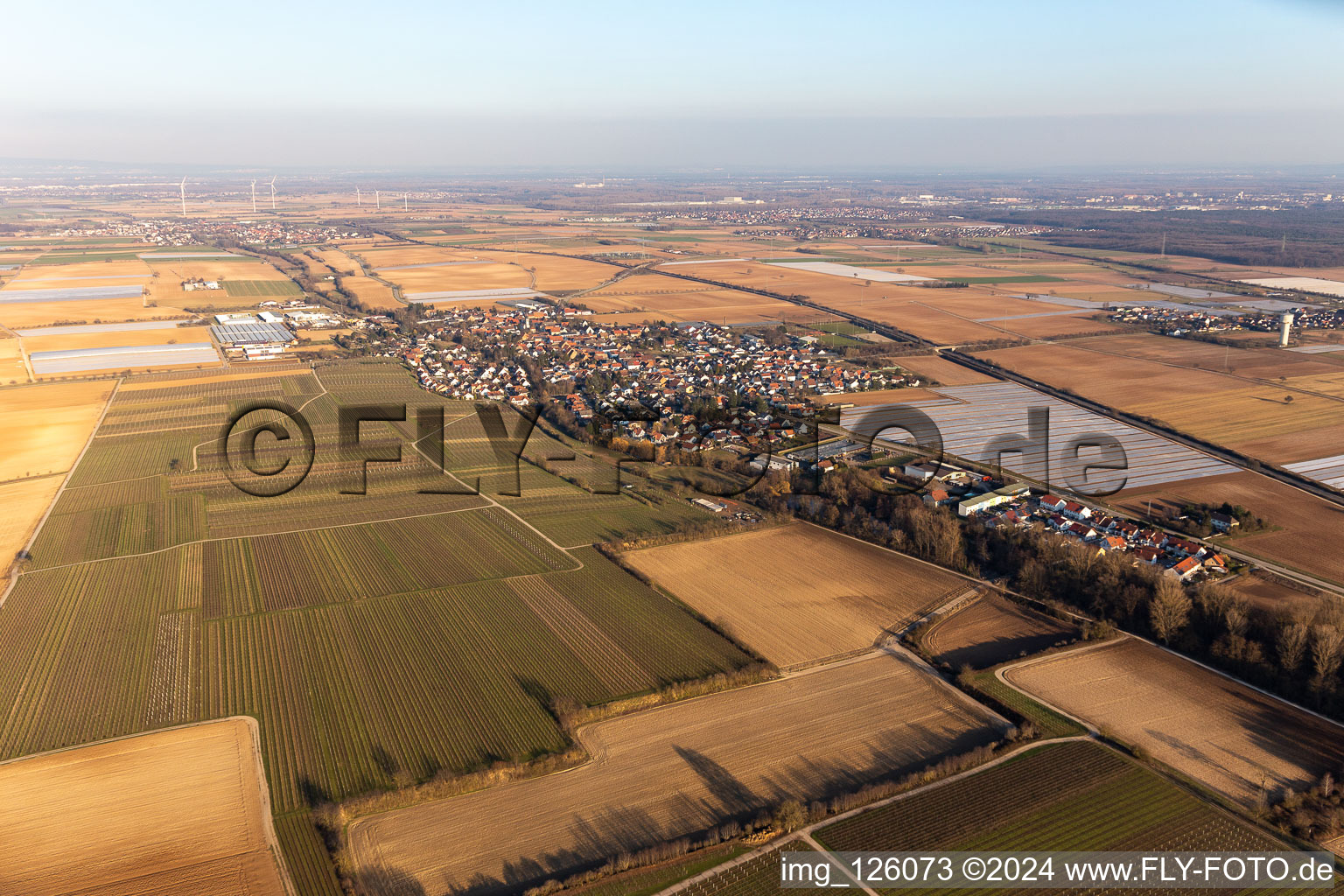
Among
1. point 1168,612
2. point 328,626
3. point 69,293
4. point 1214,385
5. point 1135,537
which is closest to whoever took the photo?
point 1168,612

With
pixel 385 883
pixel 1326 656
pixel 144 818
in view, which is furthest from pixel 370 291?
pixel 1326 656

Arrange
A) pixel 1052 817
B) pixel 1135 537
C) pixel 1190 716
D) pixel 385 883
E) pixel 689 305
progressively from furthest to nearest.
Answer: pixel 689 305, pixel 1135 537, pixel 1190 716, pixel 1052 817, pixel 385 883

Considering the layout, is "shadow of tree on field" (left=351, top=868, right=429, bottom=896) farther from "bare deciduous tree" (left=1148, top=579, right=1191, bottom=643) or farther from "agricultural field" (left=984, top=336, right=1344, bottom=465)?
"agricultural field" (left=984, top=336, right=1344, bottom=465)

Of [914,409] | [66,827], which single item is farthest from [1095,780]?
[914,409]

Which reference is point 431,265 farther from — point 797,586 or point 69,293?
point 797,586

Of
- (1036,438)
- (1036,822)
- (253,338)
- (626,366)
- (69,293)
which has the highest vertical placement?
(69,293)

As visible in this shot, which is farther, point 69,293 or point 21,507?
point 69,293

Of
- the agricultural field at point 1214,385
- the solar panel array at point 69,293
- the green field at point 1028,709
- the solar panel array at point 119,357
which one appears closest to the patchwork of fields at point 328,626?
the green field at point 1028,709

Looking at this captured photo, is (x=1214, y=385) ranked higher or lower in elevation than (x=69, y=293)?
lower
